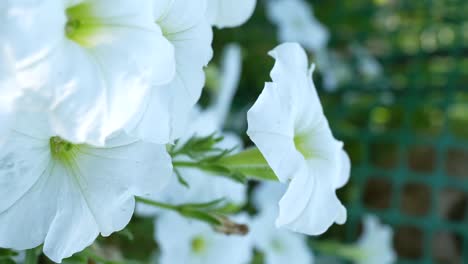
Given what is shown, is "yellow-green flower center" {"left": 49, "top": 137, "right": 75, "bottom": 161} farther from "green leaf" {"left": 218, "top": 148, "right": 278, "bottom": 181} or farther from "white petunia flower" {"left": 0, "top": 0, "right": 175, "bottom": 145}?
"green leaf" {"left": 218, "top": 148, "right": 278, "bottom": 181}

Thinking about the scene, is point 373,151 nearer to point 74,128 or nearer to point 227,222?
point 227,222

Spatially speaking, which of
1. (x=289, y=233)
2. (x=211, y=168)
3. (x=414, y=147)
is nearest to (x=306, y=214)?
(x=211, y=168)

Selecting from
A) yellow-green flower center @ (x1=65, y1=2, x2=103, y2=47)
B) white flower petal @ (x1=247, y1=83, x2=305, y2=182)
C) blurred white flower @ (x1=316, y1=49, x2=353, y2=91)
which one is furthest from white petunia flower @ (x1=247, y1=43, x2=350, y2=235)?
blurred white flower @ (x1=316, y1=49, x2=353, y2=91)

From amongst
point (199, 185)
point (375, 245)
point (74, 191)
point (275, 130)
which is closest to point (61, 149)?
point (74, 191)

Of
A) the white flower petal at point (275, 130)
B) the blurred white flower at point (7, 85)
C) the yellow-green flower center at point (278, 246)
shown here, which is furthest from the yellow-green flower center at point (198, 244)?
the blurred white flower at point (7, 85)

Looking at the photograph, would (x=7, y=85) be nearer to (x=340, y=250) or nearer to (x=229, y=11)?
(x=229, y=11)

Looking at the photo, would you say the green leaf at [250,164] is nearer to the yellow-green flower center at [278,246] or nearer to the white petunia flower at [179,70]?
the white petunia flower at [179,70]
